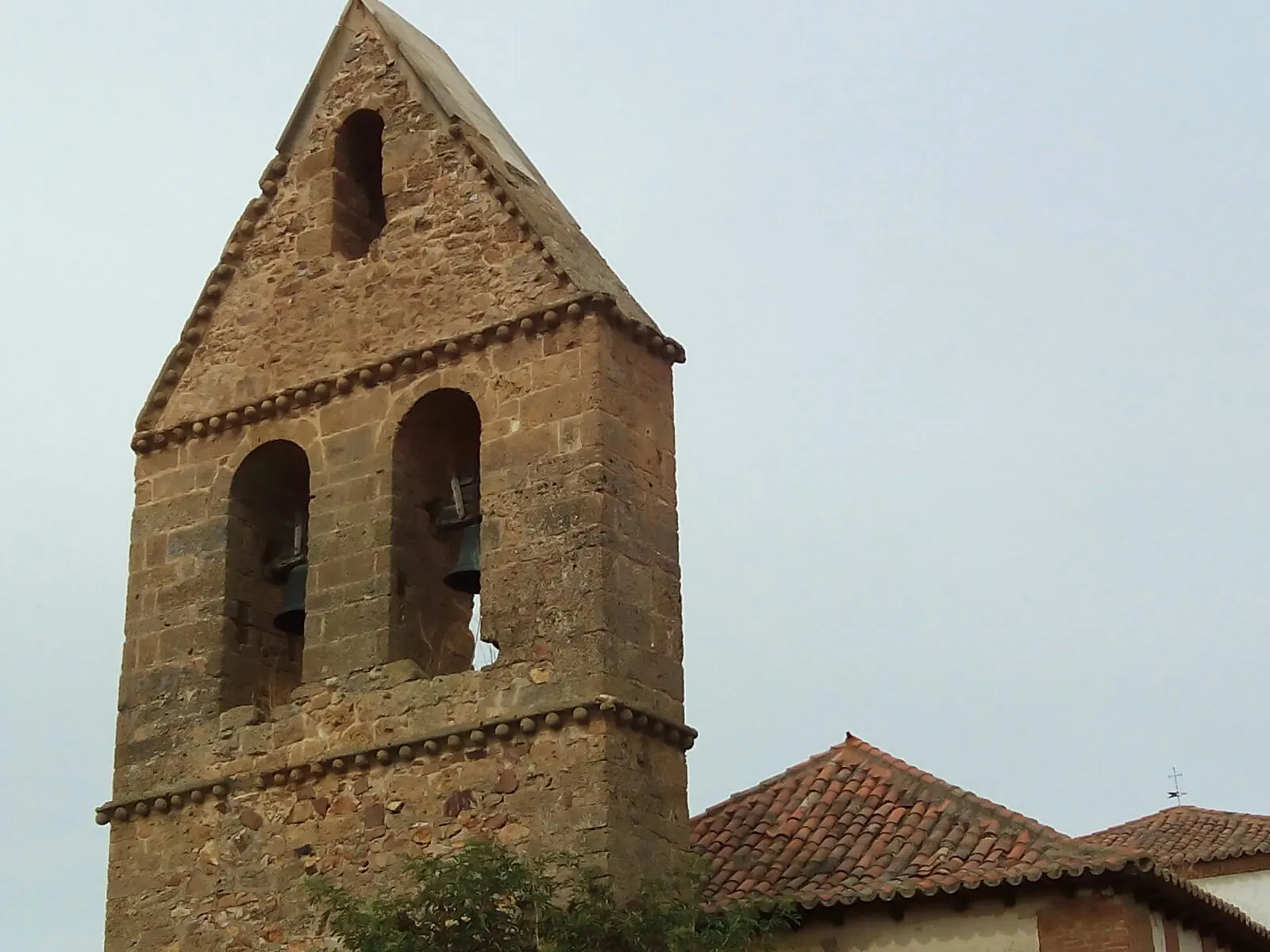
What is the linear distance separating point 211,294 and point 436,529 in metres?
2.64

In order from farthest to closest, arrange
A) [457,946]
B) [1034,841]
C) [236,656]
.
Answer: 1. [236,656]
2. [1034,841]
3. [457,946]

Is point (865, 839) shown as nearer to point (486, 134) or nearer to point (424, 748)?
point (424, 748)

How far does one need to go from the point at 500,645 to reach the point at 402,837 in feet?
4.08

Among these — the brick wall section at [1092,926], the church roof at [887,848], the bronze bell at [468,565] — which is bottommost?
the brick wall section at [1092,926]

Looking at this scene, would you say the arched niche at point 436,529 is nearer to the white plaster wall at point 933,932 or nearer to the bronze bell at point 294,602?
the bronze bell at point 294,602

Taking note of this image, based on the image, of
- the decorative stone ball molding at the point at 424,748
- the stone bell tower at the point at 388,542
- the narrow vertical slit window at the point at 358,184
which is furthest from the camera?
the narrow vertical slit window at the point at 358,184

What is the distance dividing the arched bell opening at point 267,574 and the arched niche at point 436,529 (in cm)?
84

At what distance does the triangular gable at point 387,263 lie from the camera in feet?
45.0

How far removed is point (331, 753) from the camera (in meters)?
13.0

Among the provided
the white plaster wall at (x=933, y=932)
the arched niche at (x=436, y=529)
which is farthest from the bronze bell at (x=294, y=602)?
the white plaster wall at (x=933, y=932)

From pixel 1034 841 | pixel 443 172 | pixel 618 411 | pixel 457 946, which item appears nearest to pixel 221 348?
pixel 443 172

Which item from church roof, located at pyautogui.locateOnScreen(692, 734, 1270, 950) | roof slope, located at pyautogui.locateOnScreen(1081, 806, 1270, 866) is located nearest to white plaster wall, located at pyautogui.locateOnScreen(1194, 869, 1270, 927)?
roof slope, located at pyautogui.locateOnScreen(1081, 806, 1270, 866)

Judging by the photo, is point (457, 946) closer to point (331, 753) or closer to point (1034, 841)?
point (331, 753)

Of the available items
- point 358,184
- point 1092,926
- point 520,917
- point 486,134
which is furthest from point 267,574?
point 1092,926
